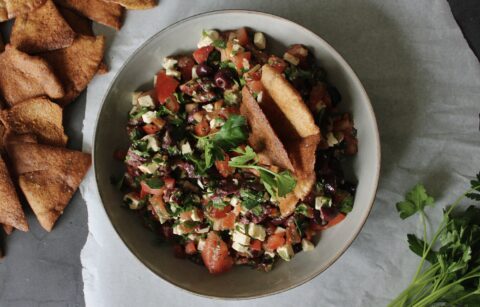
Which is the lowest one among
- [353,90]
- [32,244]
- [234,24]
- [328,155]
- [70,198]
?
[32,244]

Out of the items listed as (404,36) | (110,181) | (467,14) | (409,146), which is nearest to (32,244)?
(110,181)

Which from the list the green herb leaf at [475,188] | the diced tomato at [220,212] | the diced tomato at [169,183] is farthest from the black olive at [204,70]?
the green herb leaf at [475,188]

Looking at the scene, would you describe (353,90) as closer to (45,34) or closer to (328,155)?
(328,155)

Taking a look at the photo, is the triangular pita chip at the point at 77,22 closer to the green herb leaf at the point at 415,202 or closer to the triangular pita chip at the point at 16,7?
the triangular pita chip at the point at 16,7

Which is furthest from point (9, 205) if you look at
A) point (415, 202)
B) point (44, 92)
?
point (415, 202)

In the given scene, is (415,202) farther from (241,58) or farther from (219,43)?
(219,43)

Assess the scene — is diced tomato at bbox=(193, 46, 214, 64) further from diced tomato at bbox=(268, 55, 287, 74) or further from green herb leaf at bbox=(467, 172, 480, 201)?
green herb leaf at bbox=(467, 172, 480, 201)

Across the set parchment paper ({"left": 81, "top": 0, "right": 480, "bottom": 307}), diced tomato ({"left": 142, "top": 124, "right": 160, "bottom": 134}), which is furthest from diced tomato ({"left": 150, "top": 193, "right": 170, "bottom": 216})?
parchment paper ({"left": 81, "top": 0, "right": 480, "bottom": 307})
